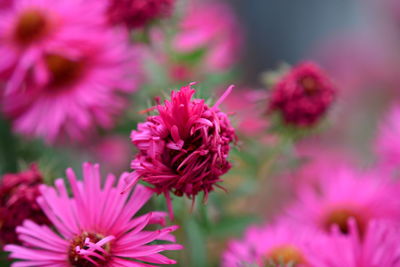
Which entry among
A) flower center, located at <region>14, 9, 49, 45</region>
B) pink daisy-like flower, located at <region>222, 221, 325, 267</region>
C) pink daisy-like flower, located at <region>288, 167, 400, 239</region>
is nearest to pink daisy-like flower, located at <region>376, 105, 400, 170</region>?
pink daisy-like flower, located at <region>288, 167, 400, 239</region>

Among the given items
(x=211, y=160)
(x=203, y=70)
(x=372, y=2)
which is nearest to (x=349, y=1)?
(x=372, y=2)

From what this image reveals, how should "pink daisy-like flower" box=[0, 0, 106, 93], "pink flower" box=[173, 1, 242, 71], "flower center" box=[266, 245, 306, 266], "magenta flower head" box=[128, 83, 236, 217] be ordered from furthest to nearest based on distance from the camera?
"pink flower" box=[173, 1, 242, 71] < "pink daisy-like flower" box=[0, 0, 106, 93] < "flower center" box=[266, 245, 306, 266] < "magenta flower head" box=[128, 83, 236, 217]

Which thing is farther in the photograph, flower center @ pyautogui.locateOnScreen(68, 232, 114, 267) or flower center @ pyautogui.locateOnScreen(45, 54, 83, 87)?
flower center @ pyautogui.locateOnScreen(45, 54, 83, 87)

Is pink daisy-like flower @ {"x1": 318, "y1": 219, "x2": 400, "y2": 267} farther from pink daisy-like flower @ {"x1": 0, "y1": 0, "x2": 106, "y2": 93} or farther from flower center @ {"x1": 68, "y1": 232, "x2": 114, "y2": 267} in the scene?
pink daisy-like flower @ {"x1": 0, "y1": 0, "x2": 106, "y2": 93}

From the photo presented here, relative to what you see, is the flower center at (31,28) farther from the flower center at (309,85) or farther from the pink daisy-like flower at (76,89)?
the flower center at (309,85)

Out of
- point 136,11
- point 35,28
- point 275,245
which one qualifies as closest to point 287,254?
point 275,245

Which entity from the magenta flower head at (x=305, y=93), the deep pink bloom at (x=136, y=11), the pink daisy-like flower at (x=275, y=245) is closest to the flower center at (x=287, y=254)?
the pink daisy-like flower at (x=275, y=245)
